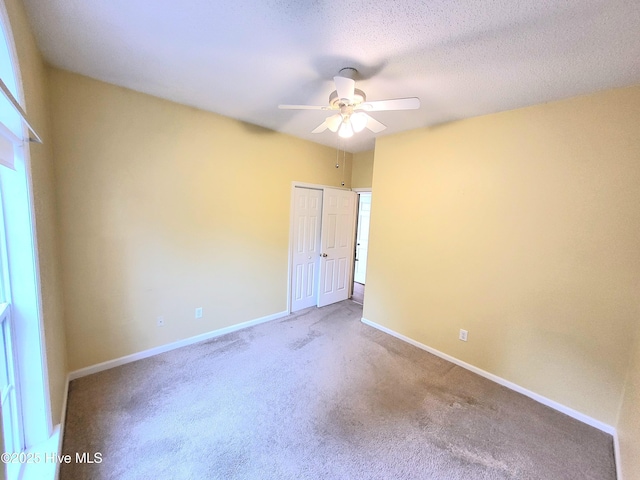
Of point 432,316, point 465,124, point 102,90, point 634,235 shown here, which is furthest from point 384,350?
point 102,90

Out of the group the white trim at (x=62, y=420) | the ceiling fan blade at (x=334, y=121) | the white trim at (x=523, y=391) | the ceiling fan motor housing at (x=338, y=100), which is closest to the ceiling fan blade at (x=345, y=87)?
the ceiling fan motor housing at (x=338, y=100)

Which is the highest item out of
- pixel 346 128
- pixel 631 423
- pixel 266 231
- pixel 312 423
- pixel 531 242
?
pixel 346 128

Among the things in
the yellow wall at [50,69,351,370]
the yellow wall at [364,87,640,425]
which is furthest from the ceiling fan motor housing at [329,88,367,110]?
the yellow wall at [50,69,351,370]

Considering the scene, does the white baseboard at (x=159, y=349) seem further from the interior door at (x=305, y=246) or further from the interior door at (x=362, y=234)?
the interior door at (x=362, y=234)

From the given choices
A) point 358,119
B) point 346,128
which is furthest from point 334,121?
point 358,119

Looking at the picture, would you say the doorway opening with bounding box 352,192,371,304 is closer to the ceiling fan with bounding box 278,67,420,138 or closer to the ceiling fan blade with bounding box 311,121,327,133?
the ceiling fan blade with bounding box 311,121,327,133

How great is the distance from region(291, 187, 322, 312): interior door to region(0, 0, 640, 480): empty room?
0.55 m

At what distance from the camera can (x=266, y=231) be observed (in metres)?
3.41

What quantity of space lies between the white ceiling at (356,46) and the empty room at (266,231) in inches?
0.6

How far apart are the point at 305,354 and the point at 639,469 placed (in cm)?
231

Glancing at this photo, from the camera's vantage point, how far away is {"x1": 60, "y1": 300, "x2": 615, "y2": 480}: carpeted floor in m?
1.57

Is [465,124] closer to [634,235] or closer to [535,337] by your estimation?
[634,235]

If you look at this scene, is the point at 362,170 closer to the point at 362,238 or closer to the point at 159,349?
the point at 362,238

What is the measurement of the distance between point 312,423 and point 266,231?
7.25 feet
